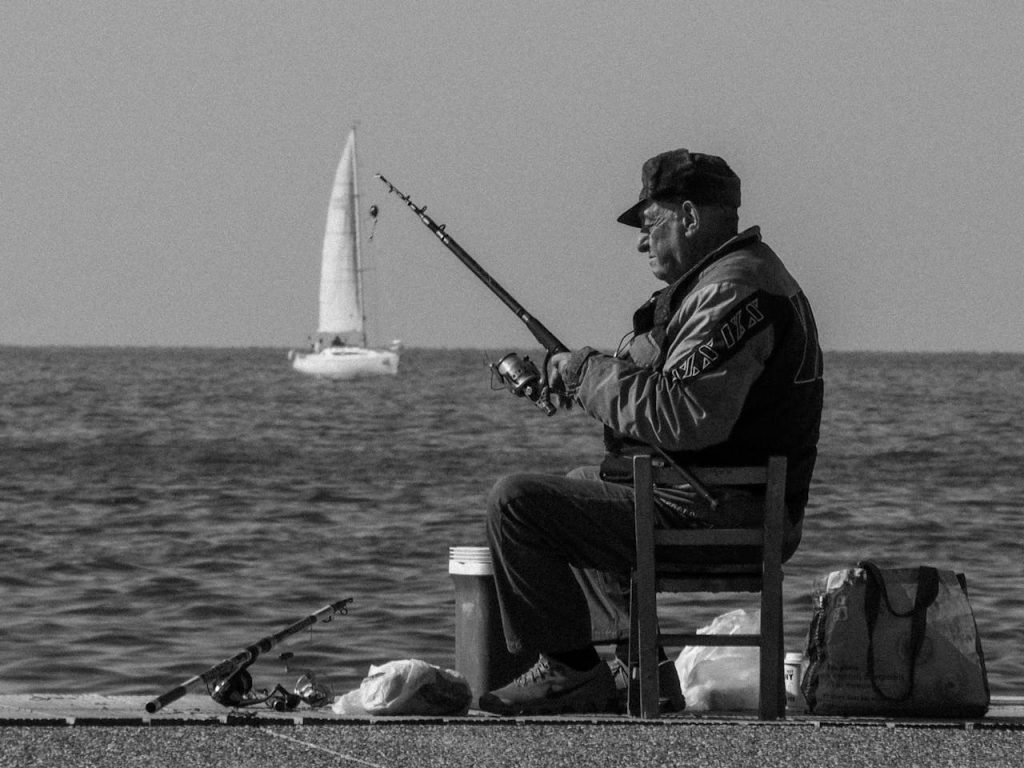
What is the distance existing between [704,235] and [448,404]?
55.3 metres

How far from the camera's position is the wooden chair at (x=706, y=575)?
5164 millimetres

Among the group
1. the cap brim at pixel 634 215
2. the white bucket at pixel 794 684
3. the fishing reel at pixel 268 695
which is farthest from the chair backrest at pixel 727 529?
the fishing reel at pixel 268 695

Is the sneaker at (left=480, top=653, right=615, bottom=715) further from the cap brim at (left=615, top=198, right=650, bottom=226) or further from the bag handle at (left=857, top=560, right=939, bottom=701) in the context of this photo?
the cap brim at (left=615, top=198, right=650, bottom=226)

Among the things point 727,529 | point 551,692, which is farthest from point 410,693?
point 727,529

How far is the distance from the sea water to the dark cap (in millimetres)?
914

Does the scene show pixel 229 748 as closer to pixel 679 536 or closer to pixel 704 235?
pixel 679 536

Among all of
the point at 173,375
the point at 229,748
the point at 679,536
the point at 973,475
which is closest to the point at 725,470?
the point at 679,536

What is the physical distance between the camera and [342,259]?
2559 inches

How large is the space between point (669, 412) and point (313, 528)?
522 inches

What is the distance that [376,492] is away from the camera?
23.3m

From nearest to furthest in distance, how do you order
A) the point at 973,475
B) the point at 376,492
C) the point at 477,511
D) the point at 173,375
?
the point at 477,511, the point at 376,492, the point at 973,475, the point at 173,375

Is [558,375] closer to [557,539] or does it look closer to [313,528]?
[557,539]

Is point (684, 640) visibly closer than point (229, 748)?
No

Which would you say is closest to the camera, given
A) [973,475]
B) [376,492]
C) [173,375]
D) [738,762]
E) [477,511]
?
[738,762]
